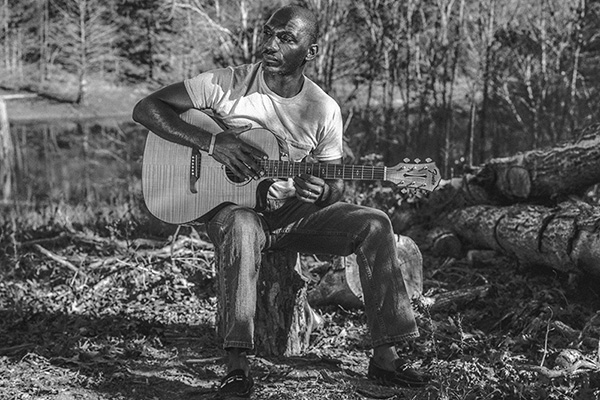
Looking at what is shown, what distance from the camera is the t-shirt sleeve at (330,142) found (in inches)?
151

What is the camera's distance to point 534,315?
176 inches

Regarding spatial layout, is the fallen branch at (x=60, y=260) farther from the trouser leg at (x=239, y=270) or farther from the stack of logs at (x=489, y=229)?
the trouser leg at (x=239, y=270)

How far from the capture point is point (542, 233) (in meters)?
5.04

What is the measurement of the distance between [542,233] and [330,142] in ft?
6.01

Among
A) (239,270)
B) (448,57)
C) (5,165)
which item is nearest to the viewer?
(239,270)

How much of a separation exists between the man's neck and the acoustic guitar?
251 millimetres

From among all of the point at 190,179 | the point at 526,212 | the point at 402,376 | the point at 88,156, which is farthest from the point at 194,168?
the point at 88,156

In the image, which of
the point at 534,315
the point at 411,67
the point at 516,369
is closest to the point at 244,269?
the point at 516,369

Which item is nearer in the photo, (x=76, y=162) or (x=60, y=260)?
(x=60, y=260)

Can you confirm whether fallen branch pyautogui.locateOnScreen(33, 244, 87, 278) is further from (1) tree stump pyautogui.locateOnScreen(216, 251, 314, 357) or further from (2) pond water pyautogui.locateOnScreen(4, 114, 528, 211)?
(2) pond water pyautogui.locateOnScreen(4, 114, 528, 211)

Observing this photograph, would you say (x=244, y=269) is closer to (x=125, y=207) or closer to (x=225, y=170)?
(x=225, y=170)

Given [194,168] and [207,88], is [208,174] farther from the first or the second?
[207,88]

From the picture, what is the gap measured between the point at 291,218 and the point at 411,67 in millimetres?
8421

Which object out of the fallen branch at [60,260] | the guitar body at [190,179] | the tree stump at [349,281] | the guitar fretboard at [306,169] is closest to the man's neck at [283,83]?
the guitar body at [190,179]
